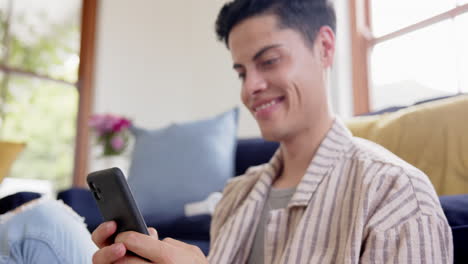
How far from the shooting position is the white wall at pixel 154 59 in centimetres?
303

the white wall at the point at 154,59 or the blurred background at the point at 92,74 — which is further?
the white wall at the point at 154,59

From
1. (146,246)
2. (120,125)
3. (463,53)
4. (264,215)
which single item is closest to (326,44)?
(264,215)

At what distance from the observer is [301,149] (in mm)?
957

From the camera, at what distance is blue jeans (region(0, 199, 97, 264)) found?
619mm

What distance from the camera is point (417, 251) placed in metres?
0.60

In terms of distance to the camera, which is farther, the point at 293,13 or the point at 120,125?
the point at 120,125

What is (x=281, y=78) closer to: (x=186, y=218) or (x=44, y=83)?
(x=186, y=218)

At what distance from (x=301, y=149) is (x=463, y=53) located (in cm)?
111

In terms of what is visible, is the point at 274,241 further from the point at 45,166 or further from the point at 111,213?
the point at 45,166

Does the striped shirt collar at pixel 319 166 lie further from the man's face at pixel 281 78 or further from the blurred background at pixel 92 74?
the blurred background at pixel 92 74

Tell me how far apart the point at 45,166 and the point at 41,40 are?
0.85m

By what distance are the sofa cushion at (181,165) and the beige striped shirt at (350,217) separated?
2.83 feet

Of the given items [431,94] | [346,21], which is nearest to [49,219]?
[431,94]

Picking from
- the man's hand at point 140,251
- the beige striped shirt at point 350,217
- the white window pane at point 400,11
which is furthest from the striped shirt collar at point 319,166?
the white window pane at point 400,11
